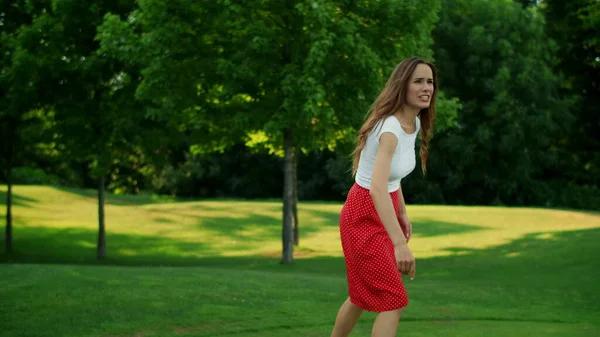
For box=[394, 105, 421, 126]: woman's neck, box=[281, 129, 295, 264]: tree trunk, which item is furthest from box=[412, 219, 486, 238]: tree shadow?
box=[394, 105, 421, 126]: woman's neck

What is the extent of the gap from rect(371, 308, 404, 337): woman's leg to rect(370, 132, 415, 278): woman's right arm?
27cm

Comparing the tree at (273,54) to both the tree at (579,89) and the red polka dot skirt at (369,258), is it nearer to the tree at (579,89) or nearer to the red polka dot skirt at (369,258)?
the red polka dot skirt at (369,258)

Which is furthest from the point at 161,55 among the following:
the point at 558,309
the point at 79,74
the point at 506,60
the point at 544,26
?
the point at 544,26

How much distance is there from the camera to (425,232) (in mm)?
28859

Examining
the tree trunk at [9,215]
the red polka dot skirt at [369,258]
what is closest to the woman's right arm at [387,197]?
the red polka dot skirt at [369,258]

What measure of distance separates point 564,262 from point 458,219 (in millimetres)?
12642

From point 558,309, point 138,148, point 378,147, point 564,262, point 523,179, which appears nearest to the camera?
point 378,147

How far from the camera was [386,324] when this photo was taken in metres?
4.89

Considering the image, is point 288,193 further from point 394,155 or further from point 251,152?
point 394,155

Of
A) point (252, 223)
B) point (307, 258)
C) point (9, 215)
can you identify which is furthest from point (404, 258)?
point (252, 223)

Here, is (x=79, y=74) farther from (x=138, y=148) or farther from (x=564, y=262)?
(x=564, y=262)

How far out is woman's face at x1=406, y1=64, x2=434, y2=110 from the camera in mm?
4953

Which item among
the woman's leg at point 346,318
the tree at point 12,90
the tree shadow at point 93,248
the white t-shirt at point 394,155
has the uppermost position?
the tree at point 12,90

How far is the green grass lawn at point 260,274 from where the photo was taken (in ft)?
29.8
